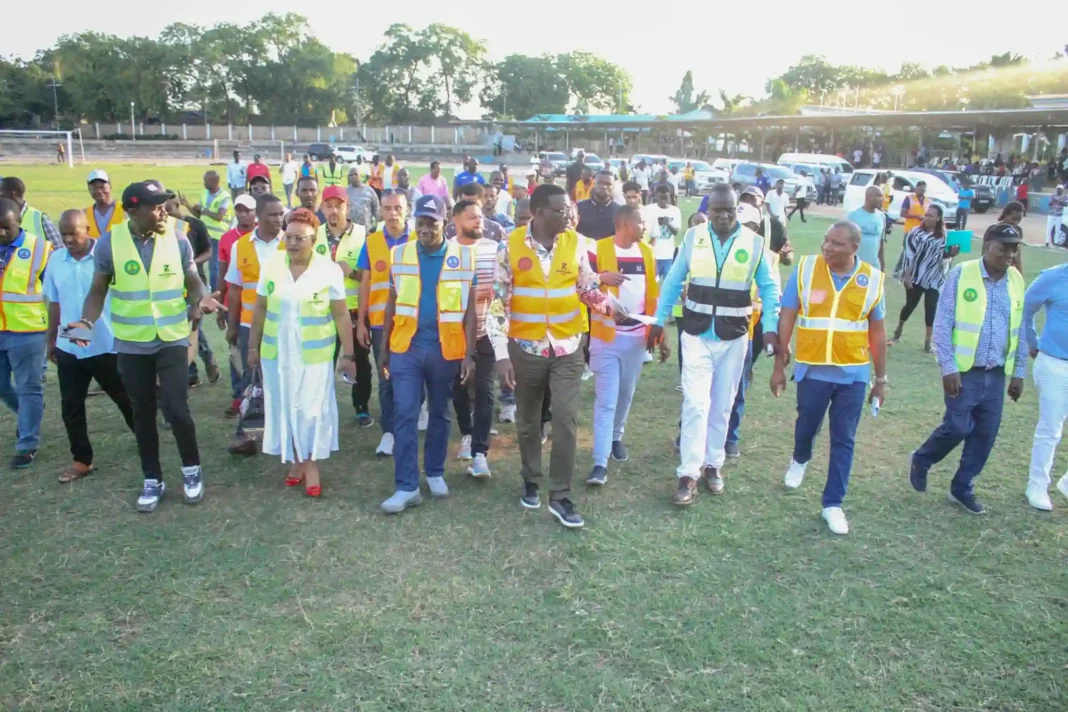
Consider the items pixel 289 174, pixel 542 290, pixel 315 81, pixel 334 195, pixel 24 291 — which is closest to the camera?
pixel 542 290

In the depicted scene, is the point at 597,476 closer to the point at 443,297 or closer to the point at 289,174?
the point at 443,297

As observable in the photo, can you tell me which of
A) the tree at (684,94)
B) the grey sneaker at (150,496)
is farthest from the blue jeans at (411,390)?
the tree at (684,94)

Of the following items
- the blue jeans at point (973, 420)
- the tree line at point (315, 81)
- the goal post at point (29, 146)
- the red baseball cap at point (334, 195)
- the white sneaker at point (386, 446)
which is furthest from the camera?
the tree line at point (315, 81)

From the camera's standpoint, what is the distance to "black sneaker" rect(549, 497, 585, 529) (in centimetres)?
468

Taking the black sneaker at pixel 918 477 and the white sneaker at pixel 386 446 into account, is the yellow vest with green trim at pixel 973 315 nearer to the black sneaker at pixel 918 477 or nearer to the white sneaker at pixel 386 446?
the black sneaker at pixel 918 477

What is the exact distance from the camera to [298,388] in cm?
496

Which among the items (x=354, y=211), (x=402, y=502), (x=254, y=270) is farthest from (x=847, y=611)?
(x=354, y=211)

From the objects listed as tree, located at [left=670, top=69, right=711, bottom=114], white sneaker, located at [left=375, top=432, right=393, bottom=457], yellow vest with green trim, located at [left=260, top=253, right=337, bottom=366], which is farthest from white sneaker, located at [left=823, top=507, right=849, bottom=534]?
tree, located at [left=670, top=69, right=711, bottom=114]

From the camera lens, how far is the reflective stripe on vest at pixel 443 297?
4.83 m

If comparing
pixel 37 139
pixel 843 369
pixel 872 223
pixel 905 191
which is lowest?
pixel 843 369

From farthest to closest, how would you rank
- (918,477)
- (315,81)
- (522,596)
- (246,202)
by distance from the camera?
(315,81)
(246,202)
(918,477)
(522,596)

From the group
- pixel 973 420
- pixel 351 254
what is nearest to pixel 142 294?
pixel 351 254

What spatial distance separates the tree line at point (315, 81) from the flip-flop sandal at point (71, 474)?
65.0 metres

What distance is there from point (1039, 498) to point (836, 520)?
1505mm
